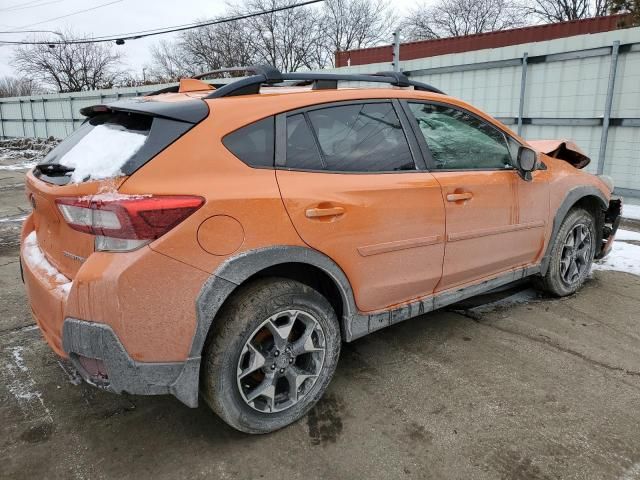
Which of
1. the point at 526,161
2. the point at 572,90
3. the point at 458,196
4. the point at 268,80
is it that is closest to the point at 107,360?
the point at 268,80

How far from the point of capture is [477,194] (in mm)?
3139

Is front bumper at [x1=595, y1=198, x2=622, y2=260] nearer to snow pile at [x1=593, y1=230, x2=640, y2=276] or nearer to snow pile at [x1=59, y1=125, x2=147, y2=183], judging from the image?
snow pile at [x1=593, y1=230, x2=640, y2=276]

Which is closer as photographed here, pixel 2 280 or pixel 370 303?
pixel 370 303

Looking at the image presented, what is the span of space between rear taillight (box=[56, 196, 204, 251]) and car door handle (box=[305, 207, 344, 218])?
55 cm

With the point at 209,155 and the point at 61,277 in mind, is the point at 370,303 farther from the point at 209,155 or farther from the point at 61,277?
the point at 61,277

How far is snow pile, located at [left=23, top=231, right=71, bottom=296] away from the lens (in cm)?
229

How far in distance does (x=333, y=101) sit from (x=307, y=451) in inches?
71.5

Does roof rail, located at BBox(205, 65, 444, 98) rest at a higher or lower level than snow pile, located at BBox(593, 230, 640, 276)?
higher

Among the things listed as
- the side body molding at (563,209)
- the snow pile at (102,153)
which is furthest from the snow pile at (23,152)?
the side body molding at (563,209)

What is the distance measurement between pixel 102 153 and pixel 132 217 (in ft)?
1.65

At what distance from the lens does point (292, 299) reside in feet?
7.84

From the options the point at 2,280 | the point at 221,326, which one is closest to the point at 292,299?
the point at 221,326

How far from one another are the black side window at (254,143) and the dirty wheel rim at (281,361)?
744mm

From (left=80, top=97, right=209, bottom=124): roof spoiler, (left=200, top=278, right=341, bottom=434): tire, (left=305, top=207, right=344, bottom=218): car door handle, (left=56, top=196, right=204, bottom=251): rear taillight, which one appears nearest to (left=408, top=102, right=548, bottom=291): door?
(left=305, top=207, right=344, bottom=218): car door handle
